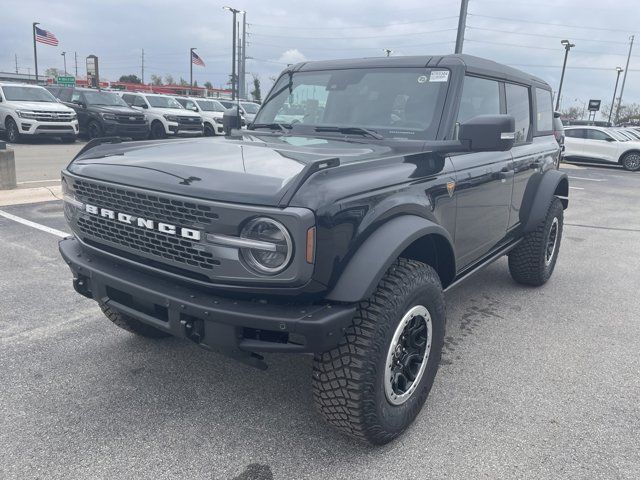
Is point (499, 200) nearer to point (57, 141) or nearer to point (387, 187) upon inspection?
point (387, 187)

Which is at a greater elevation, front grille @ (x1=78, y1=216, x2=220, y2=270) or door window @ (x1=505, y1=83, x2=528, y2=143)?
door window @ (x1=505, y1=83, x2=528, y2=143)

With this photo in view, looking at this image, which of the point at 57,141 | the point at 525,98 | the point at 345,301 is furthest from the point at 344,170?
the point at 57,141

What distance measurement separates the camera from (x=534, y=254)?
4719 millimetres

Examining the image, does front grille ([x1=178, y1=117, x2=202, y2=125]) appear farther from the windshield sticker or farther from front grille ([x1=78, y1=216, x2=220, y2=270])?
front grille ([x1=78, y1=216, x2=220, y2=270])

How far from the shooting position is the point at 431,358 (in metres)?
2.74

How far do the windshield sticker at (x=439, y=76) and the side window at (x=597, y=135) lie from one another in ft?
60.5

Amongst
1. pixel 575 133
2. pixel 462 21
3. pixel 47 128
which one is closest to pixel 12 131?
pixel 47 128

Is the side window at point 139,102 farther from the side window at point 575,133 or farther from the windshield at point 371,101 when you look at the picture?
the windshield at point 371,101

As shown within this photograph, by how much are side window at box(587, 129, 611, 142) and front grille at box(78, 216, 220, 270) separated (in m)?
20.2

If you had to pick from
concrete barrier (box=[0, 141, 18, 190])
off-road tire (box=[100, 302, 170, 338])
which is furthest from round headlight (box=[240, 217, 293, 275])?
concrete barrier (box=[0, 141, 18, 190])

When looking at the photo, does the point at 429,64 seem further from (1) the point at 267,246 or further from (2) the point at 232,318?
(2) the point at 232,318

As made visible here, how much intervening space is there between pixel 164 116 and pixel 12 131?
191 inches

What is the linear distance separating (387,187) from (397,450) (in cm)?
126

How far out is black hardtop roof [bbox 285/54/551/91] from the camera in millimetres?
3426
